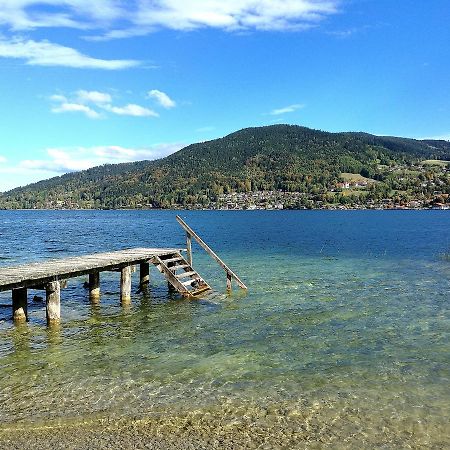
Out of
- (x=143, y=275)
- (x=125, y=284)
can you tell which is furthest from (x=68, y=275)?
(x=143, y=275)

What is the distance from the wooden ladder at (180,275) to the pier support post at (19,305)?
22.5ft

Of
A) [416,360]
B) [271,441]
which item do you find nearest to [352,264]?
[416,360]

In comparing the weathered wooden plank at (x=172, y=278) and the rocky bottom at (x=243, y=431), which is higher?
the weathered wooden plank at (x=172, y=278)

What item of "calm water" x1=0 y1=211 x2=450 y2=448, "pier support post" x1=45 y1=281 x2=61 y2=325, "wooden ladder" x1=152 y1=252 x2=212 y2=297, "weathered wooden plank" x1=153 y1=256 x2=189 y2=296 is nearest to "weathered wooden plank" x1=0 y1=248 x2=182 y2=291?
"pier support post" x1=45 y1=281 x2=61 y2=325

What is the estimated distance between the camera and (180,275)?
23250 millimetres

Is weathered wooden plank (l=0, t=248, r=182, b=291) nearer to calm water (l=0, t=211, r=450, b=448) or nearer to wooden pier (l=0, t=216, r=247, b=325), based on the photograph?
wooden pier (l=0, t=216, r=247, b=325)

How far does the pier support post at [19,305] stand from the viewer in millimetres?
17688

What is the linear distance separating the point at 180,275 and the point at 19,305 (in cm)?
779

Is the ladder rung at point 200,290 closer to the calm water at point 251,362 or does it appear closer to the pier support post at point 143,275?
the calm water at point 251,362

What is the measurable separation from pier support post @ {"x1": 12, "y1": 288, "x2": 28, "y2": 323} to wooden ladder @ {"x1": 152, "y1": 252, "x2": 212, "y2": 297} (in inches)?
270

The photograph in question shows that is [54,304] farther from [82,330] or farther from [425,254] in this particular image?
[425,254]

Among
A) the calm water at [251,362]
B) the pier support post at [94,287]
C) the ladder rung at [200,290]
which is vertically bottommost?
the calm water at [251,362]

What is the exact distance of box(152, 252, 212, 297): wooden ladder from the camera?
2272cm

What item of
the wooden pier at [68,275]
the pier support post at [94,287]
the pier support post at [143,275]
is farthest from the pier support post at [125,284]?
the pier support post at [143,275]
